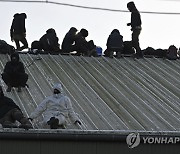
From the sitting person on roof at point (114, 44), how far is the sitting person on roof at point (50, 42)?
5.16 feet

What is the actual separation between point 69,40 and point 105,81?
331 centimetres

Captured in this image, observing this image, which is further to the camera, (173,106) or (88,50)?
(88,50)

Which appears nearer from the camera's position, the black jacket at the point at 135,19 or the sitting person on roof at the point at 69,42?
the black jacket at the point at 135,19

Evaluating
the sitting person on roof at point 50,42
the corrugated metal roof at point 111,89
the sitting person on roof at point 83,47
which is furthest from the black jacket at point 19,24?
the sitting person on roof at point 83,47

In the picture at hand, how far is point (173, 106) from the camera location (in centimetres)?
1775

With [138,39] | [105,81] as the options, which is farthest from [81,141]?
[138,39]

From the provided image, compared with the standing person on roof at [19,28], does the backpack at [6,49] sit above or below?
below

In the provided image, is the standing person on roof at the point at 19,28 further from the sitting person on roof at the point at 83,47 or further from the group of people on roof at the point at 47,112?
the group of people on roof at the point at 47,112

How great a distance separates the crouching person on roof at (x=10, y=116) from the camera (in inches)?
553

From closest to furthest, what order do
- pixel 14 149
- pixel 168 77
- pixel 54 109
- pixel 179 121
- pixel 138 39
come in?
pixel 14 149 → pixel 54 109 → pixel 179 121 → pixel 168 77 → pixel 138 39

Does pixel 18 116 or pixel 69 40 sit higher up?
pixel 69 40

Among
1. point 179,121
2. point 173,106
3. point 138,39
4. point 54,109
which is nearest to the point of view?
point 54,109

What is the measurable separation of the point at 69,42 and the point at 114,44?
1.40 metres

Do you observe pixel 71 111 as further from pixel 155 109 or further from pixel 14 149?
pixel 155 109
